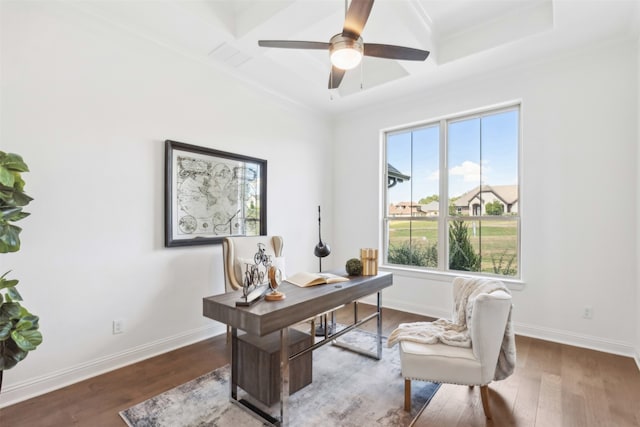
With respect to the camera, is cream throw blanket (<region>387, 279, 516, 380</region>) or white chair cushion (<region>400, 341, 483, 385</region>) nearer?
white chair cushion (<region>400, 341, 483, 385</region>)

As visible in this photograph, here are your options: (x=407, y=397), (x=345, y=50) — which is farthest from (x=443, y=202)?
(x=345, y=50)

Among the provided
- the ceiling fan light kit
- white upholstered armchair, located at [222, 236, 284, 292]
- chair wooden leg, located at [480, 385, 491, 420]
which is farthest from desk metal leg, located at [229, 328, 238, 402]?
the ceiling fan light kit

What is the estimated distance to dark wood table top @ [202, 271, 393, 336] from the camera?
1.63m

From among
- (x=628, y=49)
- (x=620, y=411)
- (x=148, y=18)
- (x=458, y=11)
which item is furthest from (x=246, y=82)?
(x=620, y=411)

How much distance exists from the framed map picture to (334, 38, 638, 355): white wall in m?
2.82

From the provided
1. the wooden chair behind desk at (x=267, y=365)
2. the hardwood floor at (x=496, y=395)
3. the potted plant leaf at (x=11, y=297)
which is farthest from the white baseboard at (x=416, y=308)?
the potted plant leaf at (x=11, y=297)

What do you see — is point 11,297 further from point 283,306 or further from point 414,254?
point 414,254

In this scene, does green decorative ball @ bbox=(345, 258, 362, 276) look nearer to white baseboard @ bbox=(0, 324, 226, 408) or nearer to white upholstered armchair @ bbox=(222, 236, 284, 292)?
white upholstered armchair @ bbox=(222, 236, 284, 292)

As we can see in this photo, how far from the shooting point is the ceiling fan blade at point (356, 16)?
1695 millimetres

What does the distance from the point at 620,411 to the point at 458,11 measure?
338 centimetres

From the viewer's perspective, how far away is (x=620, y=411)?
2.05 meters

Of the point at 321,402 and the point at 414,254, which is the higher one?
the point at 414,254

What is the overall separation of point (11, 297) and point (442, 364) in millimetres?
2524

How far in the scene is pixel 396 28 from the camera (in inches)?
109
